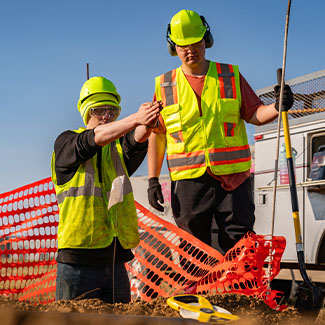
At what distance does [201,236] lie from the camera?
15.3ft

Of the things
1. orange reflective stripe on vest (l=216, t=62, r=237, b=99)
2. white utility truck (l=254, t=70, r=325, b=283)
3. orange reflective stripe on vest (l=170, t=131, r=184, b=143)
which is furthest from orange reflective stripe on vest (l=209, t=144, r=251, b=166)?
white utility truck (l=254, t=70, r=325, b=283)

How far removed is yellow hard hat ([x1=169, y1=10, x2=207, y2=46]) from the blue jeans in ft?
6.03

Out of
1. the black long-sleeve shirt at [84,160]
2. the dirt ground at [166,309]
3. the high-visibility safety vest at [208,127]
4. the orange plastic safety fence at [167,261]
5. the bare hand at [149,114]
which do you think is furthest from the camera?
the high-visibility safety vest at [208,127]

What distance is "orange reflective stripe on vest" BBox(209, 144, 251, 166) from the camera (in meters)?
4.57

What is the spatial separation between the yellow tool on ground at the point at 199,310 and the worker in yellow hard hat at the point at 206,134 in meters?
1.89

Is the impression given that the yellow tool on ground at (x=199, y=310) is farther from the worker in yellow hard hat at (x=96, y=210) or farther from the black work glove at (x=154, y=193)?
the black work glove at (x=154, y=193)

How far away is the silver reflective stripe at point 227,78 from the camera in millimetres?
4703

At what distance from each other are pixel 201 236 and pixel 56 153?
1.42 m

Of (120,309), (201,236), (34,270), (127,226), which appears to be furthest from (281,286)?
(120,309)

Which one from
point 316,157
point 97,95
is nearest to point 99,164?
point 97,95

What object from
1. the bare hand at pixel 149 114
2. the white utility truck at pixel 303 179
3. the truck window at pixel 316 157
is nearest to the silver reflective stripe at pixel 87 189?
the bare hand at pixel 149 114

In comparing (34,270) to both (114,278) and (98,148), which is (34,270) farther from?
(98,148)

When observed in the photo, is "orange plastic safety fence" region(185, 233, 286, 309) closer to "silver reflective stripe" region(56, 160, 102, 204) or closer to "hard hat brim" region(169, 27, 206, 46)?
"silver reflective stripe" region(56, 160, 102, 204)

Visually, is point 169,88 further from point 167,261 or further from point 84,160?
point 84,160
